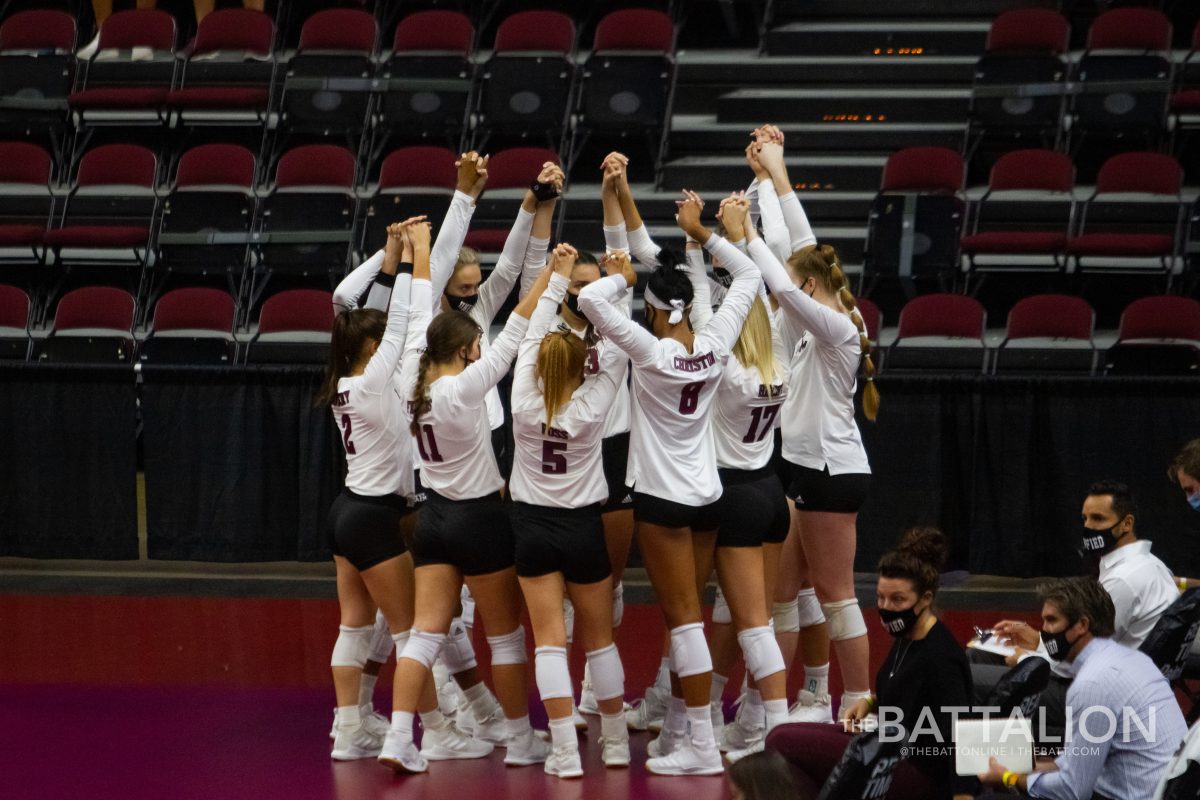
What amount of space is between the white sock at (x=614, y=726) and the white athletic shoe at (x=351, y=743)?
0.92 m

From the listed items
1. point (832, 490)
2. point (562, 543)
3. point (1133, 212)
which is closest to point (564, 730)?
point (562, 543)

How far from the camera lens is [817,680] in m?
5.98

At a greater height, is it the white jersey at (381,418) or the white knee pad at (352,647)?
the white jersey at (381,418)

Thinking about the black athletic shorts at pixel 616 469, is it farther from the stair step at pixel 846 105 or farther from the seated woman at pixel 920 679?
the stair step at pixel 846 105

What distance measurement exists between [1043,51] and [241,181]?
606cm

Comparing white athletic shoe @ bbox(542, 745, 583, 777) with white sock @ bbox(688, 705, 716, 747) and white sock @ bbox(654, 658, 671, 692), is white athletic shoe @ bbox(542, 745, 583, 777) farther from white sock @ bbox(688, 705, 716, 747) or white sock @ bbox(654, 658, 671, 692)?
white sock @ bbox(654, 658, 671, 692)

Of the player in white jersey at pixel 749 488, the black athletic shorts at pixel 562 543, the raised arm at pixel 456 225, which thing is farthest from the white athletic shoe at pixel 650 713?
the raised arm at pixel 456 225

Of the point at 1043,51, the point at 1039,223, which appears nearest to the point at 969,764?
the point at 1039,223

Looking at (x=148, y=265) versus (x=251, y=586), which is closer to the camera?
(x=251, y=586)

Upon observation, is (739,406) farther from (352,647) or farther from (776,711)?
(352,647)

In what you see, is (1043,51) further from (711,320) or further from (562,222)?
(711,320)

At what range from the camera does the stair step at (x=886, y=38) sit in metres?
11.9

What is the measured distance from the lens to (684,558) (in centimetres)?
532

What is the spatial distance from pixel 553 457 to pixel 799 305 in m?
1.04
